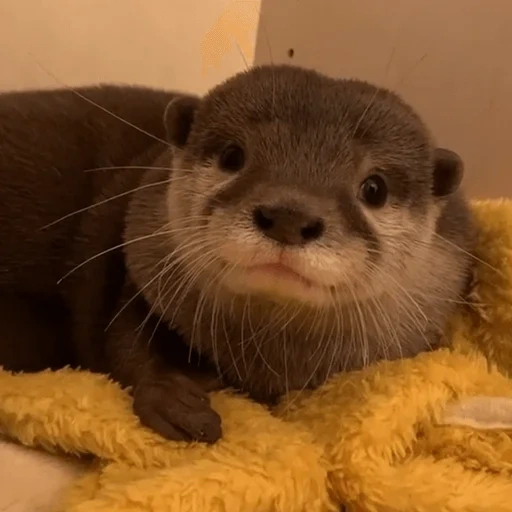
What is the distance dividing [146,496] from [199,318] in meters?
0.37

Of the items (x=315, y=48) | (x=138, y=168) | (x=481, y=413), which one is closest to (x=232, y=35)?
(x=315, y=48)

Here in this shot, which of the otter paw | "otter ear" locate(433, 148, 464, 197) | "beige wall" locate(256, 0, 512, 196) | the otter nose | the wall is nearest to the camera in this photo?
the otter nose

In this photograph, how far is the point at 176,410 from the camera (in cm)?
118

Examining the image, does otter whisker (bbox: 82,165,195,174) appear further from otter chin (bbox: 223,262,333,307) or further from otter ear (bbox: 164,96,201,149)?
otter chin (bbox: 223,262,333,307)

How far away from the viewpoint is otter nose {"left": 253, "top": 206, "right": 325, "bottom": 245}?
100cm

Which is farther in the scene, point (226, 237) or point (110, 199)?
point (110, 199)

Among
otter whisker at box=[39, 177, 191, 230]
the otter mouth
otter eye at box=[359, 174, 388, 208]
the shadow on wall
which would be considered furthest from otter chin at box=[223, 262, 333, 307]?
the shadow on wall

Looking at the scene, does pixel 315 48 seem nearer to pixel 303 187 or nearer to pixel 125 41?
pixel 125 41

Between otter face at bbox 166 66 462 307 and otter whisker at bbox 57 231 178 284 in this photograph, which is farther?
otter whisker at bbox 57 231 178 284

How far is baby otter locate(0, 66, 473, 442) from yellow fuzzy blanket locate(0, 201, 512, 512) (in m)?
0.05

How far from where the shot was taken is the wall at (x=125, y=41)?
182 cm

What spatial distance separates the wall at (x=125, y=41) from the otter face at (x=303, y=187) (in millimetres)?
619

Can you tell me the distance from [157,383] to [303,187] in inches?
14.0

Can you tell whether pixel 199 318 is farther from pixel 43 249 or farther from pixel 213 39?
pixel 213 39
